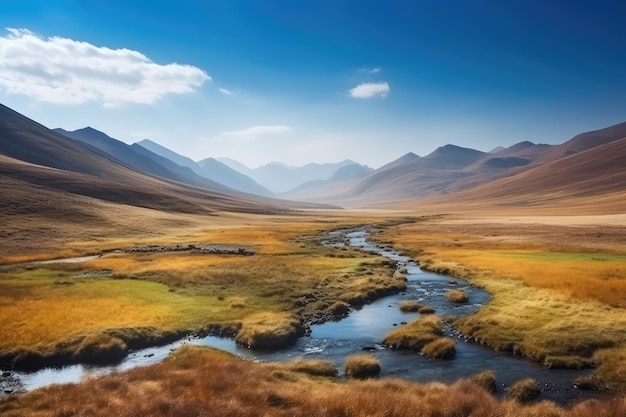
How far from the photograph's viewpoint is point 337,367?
28172 millimetres

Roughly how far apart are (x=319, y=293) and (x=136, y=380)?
27.3m

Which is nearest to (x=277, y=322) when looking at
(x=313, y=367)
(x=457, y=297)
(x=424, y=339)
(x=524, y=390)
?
(x=313, y=367)

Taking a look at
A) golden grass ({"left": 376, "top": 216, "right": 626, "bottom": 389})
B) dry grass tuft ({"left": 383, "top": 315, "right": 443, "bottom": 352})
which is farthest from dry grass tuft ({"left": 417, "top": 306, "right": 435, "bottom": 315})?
dry grass tuft ({"left": 383, "top": 315, "right": 443, "bottom": 352})

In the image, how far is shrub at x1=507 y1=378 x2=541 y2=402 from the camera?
2261cm

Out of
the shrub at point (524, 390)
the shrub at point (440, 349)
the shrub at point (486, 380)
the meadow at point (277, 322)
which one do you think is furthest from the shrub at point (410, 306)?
the shrub at point (524, 390)

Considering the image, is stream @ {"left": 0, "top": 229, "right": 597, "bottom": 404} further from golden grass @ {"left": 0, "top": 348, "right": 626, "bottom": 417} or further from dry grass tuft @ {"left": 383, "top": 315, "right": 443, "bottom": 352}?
golden grass @ {"left": 0, "top": 348, "right": 626, "bottom": 417}

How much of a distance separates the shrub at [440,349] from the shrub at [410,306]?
10952 mm

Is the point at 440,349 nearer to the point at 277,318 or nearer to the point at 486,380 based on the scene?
the point at 486,380

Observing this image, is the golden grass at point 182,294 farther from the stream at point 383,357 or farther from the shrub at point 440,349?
the shrub at point 440,349

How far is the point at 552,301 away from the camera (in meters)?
40.3

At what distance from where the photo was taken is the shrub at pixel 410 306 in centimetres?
4203

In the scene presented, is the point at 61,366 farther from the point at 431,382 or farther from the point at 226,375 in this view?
the point at 431,382

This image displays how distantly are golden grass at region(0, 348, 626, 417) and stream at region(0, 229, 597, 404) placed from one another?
10.5 ft

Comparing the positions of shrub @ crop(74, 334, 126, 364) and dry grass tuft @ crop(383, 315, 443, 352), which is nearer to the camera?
shrub @ crop(74, 334, 126, 364)
